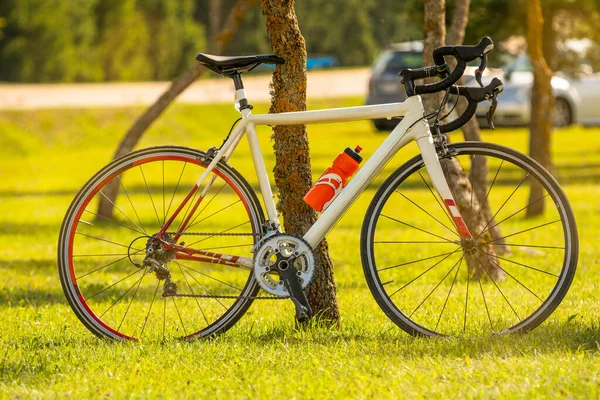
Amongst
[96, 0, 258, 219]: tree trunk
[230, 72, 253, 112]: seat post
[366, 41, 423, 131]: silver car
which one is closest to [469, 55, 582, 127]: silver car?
[366, 41, 423, 131]: silver car

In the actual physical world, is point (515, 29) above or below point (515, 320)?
above

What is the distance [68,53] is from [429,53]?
37.3 meters

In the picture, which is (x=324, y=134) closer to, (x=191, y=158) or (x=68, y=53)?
(x=68, y=53)

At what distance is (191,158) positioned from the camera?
5.32 meters

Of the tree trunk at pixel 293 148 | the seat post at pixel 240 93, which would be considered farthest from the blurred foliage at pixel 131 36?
the seat post at pixel 240 93

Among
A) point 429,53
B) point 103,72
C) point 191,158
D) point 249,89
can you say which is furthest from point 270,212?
point 103,72

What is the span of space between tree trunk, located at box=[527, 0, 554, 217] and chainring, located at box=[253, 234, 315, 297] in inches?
172

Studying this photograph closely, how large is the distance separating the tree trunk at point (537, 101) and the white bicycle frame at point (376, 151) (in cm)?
422

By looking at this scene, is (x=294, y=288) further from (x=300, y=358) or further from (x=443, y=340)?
(x=443, y=340)

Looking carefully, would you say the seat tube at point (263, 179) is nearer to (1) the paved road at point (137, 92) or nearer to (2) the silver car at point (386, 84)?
(2) the silver car at point (386, 84)

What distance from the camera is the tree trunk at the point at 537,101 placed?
32.2ft

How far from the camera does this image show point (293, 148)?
560 centimetres

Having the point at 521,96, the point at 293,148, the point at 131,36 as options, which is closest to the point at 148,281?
the point at 293,148

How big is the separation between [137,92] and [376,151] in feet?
85.1
